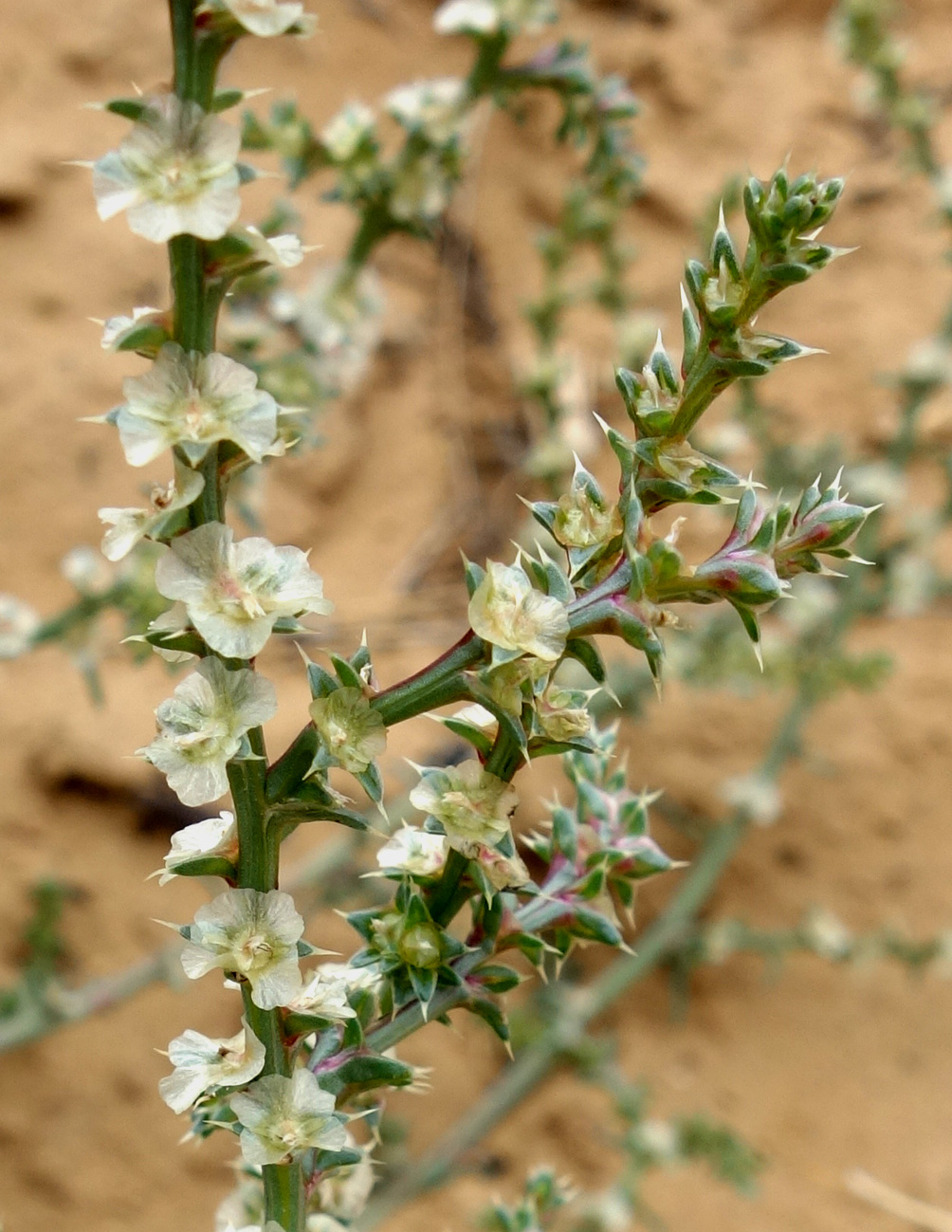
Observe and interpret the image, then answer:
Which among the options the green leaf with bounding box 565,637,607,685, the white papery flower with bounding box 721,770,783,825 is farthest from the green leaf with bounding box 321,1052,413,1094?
the white papery flower with bounding box 721,770,783,825

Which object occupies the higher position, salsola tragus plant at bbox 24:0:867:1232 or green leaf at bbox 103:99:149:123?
green leaf at bbox 103:99:149:123

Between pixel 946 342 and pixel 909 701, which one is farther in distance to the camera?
pixel 909 701

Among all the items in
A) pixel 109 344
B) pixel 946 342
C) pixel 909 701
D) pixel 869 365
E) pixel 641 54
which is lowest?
pixel 909 701

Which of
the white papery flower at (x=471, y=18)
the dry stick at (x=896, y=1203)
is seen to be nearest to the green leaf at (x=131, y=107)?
the white papery flower at (x=471, y=18)

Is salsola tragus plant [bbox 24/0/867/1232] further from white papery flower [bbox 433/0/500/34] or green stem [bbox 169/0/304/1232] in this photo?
white papery flower [bbox 433/0/500/34]

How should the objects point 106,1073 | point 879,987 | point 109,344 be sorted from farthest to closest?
point 879,987, point 106,1073, point 109,344

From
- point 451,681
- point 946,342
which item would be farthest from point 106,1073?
point 946,342

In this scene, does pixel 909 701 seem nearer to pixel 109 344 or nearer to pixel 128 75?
pixel 128 75
